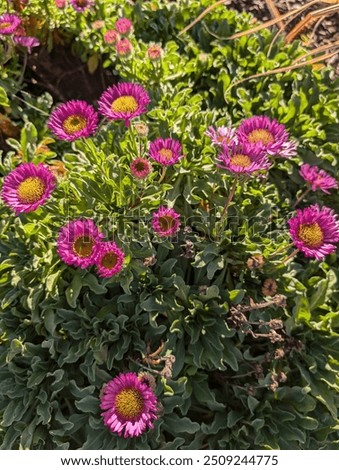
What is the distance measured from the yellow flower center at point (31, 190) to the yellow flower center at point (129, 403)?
2.29ft

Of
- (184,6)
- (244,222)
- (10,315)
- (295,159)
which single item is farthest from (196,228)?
(184,6)

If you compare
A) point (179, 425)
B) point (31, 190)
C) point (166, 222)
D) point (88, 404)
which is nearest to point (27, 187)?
point (31, 190)

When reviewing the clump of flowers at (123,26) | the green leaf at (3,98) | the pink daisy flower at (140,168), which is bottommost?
the pink daisy flower at (140,168)

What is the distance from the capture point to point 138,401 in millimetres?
1707

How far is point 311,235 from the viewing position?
1.80 meters

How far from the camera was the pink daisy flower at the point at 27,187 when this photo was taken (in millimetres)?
1765

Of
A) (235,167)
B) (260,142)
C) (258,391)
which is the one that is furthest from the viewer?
(258,391)

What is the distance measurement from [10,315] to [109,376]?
459 mm

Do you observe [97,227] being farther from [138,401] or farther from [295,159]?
[295,159]

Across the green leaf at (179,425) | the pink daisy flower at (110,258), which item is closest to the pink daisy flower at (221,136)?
the pink daisy flower at (110,258)

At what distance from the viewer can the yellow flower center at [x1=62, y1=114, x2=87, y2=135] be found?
1.89 metres

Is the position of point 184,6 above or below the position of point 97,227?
above

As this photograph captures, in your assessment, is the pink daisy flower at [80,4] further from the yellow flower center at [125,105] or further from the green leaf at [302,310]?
the green leaf at [302,310]

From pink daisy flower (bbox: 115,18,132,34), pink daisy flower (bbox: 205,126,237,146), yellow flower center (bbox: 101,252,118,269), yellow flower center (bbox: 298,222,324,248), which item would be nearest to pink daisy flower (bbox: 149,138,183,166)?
pink daisy flower (bbox: 205,126,237,146)
